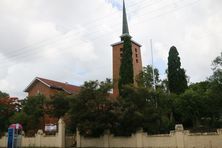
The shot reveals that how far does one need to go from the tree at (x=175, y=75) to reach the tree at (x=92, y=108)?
13880 mm

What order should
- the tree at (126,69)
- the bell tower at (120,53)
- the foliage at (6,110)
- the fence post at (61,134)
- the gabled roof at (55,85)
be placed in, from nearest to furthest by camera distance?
the fence post at (61,134)
the tree at (126,69)
the foliage at (6,110)
the gabled roof at (55,85)
the bell tower at (120,53)

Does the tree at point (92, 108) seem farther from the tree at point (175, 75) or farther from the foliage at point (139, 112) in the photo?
the tree at point (175, 75)

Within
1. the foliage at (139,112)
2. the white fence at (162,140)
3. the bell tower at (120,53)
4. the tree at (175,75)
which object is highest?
the bell tower at (120,53)

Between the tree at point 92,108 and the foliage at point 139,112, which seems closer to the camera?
the foliage at point 139,112

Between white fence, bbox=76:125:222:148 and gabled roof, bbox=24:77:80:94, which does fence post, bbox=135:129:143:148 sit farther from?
gabled roof, bbox=24:77:80:94

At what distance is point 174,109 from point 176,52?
9305 mm

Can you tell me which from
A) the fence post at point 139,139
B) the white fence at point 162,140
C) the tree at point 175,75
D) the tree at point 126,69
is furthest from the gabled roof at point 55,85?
the fence post at point 139,139

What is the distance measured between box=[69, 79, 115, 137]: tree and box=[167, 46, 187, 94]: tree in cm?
1388

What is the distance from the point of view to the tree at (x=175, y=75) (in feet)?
131

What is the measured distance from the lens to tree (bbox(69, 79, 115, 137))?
27609mm

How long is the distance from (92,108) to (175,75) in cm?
1608

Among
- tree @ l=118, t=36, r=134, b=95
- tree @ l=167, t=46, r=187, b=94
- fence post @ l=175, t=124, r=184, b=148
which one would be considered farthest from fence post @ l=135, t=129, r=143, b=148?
tree @ l=167, t=46, r=187, b=94

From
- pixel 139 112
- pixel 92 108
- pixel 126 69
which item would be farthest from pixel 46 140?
pixel 139 112

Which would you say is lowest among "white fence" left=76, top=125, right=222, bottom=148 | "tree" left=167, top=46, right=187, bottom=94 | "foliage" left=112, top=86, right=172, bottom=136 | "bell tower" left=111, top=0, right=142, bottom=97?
"white fence" left=76, top=125, right=222, bottom=148
